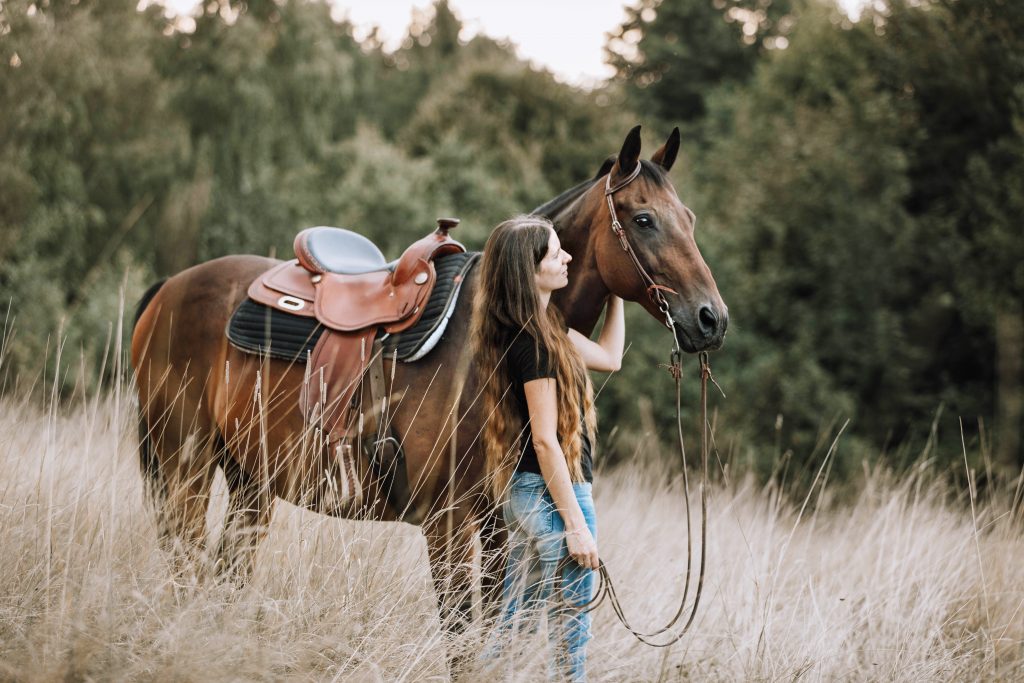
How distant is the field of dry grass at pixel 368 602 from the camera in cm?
212

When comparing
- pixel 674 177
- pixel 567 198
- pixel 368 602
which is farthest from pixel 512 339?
pixel 674 177

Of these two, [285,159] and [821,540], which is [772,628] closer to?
[821,540]

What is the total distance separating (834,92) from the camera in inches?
437

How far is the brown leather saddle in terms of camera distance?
289cm

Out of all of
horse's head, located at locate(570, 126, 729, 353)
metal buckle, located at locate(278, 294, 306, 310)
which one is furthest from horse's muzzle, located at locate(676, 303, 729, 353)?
metal buckle, located at locate(278, 294, 306, 310)

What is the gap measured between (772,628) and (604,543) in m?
0.93

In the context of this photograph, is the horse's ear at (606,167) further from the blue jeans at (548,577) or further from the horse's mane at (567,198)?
the blue jeans at (548,577)

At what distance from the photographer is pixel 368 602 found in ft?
8.38

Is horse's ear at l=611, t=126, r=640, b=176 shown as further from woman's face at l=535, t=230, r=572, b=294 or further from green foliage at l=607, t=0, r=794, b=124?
green foliage at l=607, t=0, r=794, b=124

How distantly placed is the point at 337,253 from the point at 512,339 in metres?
1.30

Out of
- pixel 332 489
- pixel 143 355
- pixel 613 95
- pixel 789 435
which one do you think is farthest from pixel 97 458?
pixel 613 95

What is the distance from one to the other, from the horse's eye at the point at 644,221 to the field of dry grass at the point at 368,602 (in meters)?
1.33

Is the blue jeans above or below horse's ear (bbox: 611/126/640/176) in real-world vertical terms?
below

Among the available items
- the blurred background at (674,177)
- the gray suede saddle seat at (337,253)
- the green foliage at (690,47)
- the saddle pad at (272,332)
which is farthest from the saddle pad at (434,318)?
the green foliage at (690,47)
